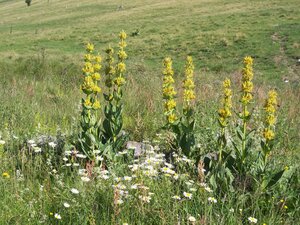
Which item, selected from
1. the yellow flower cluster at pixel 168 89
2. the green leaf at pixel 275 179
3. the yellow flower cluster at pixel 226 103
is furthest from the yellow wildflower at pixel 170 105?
the green leaf at pixel 275 179

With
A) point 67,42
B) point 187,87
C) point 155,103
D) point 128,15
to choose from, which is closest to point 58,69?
point 155,103

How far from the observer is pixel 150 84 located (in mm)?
11961

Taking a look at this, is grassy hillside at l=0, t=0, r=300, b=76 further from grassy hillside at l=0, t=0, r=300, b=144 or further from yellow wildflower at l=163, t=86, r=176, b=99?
yellow wildflower at l=163, t=86, r=176, b=99

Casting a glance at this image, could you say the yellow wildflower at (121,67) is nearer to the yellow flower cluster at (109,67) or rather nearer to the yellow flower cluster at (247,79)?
the yellow flower cluster at (109,67)

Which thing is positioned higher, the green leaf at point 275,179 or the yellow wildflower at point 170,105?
the yellow wildflower at point 170,105

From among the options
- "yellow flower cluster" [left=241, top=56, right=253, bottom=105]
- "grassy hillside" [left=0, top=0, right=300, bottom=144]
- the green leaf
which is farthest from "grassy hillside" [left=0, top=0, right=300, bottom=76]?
the green leaf

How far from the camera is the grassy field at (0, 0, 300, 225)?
3.75 m

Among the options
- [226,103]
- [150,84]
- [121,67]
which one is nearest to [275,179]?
[226,103]

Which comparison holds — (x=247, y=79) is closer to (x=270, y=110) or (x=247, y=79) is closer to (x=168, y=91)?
(x=270, y=110)

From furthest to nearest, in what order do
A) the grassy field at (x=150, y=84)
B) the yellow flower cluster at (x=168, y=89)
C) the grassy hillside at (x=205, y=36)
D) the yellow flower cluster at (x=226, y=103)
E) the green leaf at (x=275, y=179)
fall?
the grassy hillside at (x=205, y=36) → the yellow flower cluster at (x=168, y=89) → the yellow flower cluster at (x=226, y=103) → the green leaf at (x=275, y=179) → the grassy field at (x=150, y=84)

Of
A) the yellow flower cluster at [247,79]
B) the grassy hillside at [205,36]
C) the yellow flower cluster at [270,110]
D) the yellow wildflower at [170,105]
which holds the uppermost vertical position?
the yellow flower cluster at [247,79]

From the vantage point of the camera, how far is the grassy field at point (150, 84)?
3.75 metres

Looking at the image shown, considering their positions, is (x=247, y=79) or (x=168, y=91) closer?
(x=247, y=79)

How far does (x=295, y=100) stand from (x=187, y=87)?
5.05 metres
